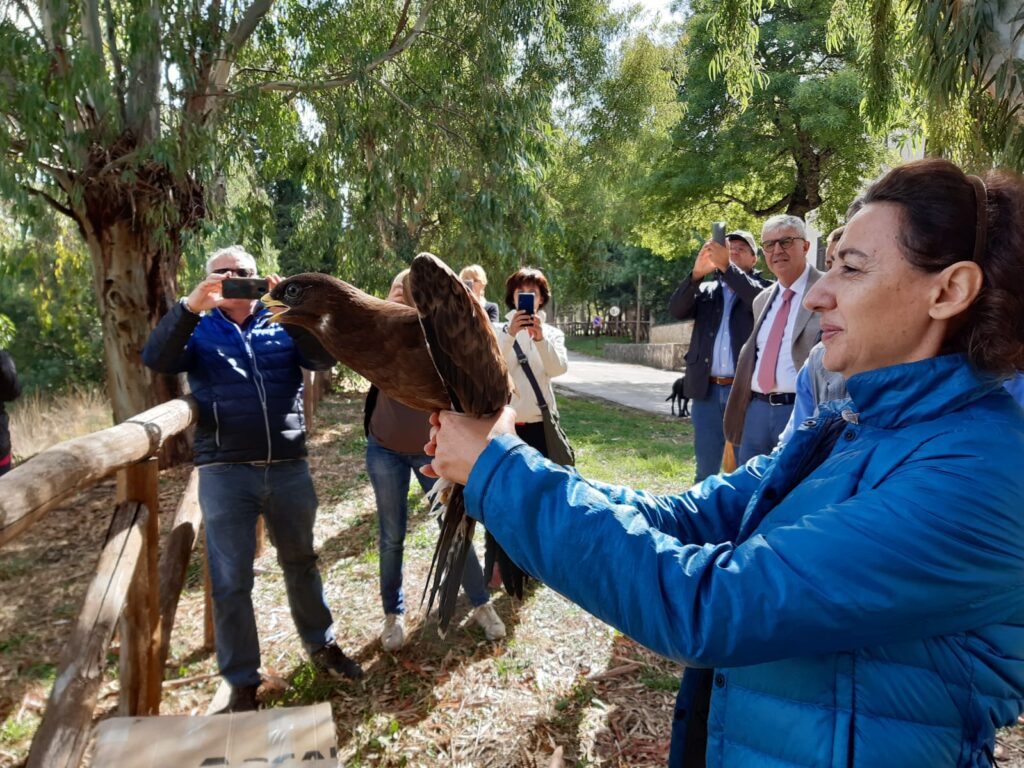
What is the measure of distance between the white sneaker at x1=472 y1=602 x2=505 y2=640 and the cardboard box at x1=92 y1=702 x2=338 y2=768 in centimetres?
217

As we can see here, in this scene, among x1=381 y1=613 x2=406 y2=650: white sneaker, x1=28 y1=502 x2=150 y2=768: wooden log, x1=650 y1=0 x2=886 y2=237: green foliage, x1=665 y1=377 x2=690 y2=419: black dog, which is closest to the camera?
x1=28 y1=502 x2=150 y2=768: wooden log

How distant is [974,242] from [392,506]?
353 cm

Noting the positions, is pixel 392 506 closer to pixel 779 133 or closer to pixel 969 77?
pixel 969 77

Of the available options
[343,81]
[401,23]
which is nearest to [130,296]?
[343,81]

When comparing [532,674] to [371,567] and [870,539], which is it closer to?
[371,567]

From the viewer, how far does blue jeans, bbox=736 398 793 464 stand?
4215 millimetres

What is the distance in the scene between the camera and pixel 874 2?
18.3ft

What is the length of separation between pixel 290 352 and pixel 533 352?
1.60 m

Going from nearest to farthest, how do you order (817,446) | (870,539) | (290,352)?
1. (870,539)
2. (817,446)
3. (290,352)

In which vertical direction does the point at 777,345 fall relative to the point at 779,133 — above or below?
below

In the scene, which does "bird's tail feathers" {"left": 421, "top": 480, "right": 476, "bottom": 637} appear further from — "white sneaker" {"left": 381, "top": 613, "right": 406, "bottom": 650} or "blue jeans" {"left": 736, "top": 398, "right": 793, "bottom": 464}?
"blue jeans" {"left": 736, "top": 398, "right": 793, "bottom": 464}

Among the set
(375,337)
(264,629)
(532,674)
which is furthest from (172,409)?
(532,674)

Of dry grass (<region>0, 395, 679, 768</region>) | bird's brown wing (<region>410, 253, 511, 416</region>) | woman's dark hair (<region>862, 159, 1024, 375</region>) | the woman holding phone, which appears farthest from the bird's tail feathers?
the woman holding phone

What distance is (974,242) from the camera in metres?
1.10
